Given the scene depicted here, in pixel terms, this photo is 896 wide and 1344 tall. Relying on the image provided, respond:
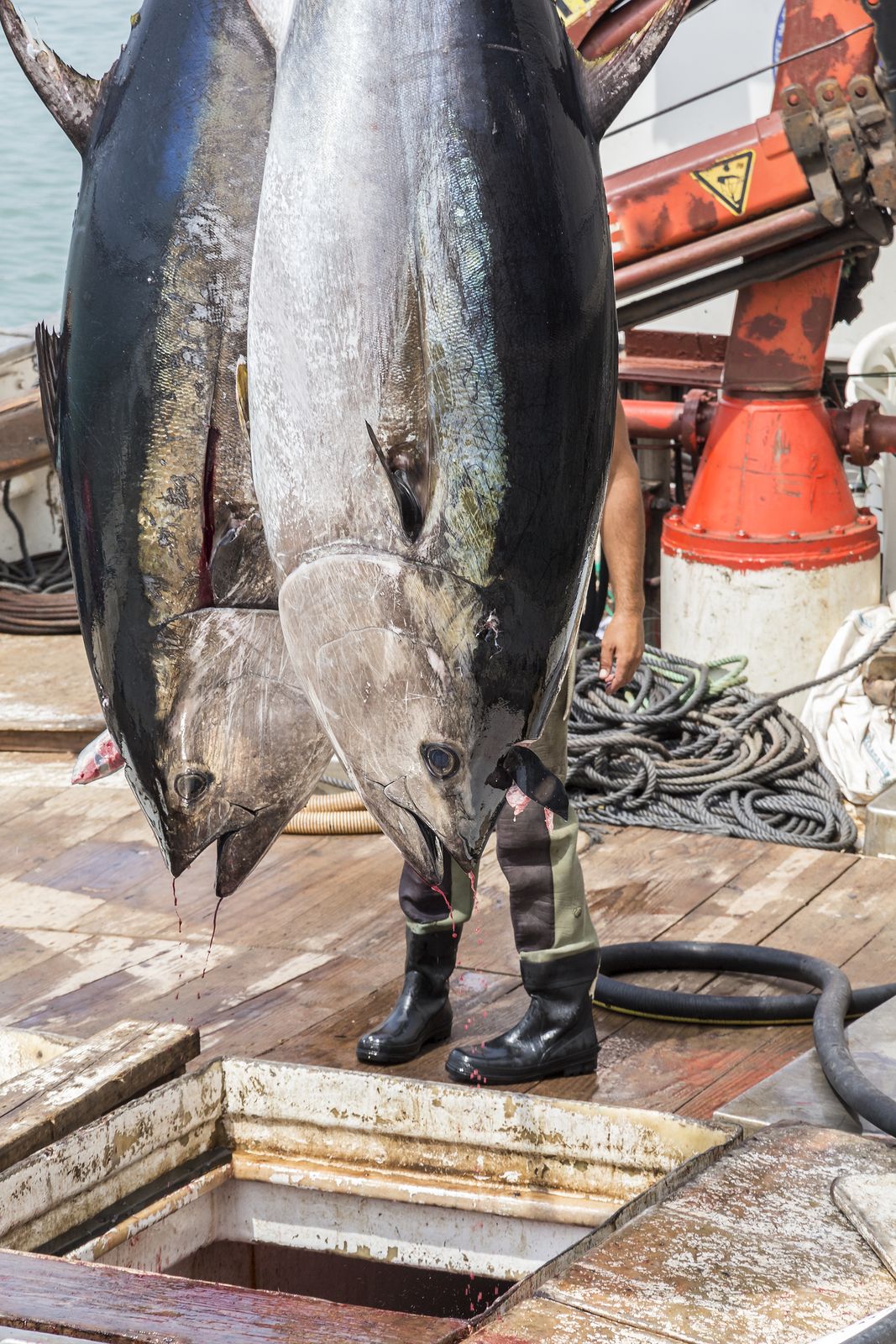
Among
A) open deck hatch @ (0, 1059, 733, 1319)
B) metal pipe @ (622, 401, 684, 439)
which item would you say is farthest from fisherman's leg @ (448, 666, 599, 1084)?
metal pipe @ (622, 401, 684, 439)

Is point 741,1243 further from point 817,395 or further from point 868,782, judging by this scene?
point 817,395

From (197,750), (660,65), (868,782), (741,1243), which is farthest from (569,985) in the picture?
(660,65)

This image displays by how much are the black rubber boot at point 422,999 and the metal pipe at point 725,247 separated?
9.51ft

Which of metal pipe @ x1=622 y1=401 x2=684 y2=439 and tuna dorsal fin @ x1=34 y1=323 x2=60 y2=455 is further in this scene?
metal pipe @ x1=622 y1=401 x2=684 y2=439

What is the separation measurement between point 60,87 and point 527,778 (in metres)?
0.88

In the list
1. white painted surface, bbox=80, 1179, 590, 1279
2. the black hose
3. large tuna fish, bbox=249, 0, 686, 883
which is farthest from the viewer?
the black hose

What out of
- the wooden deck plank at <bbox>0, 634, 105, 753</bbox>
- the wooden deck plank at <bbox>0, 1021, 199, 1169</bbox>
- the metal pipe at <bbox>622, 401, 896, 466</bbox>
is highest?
the metal pipe at <bbox>622, 401, 896, 466</bbox>

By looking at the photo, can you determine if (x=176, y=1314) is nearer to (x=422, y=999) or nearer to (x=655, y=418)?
(x=422, y=999)

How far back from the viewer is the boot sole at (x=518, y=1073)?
3223mm

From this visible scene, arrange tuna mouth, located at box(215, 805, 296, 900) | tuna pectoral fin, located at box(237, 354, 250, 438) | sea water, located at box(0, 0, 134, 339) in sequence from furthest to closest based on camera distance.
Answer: sea water, located at box(0, 0, 134, 339), tuna mouth, located at box(215, 805, 296, 900), tuna pectoral fin, located at box(237, 354, 250, 438)

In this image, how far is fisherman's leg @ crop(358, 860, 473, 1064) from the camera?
11.0ft

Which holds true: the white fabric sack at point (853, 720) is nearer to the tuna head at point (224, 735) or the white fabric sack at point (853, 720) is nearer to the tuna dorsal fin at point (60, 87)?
the tuna head at point (224, 735)

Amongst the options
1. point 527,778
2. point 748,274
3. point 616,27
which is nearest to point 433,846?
point 527,778

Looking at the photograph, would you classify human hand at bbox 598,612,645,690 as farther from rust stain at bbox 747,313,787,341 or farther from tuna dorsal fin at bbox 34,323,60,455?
rust stain at bbox 747,313,787,341
